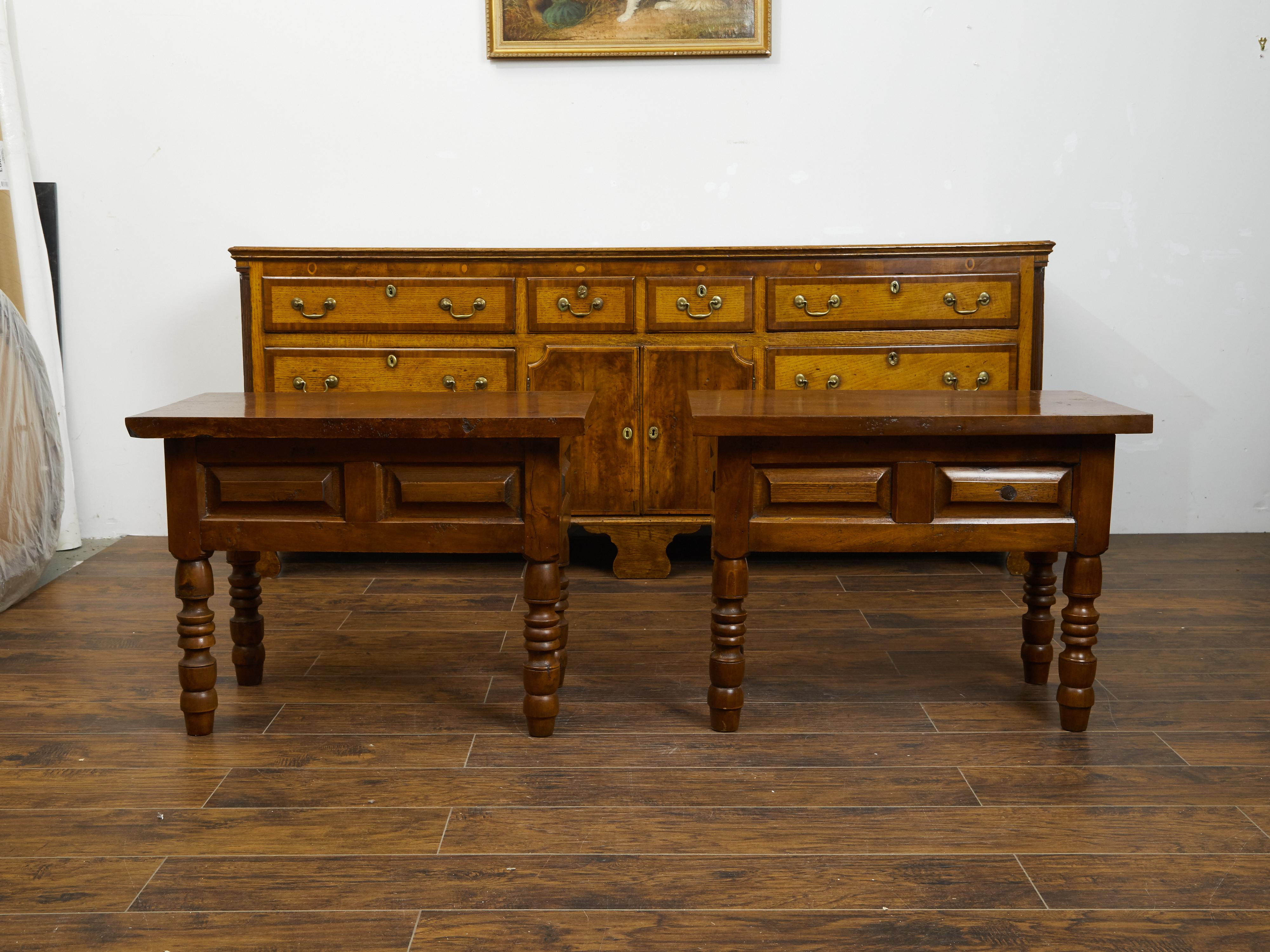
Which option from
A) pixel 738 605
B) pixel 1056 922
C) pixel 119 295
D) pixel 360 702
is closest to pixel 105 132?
pixel 119 295

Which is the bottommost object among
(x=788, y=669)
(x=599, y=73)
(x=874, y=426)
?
(x=788, y=669)

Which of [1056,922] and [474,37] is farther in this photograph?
[474,37]

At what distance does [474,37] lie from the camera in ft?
14.0

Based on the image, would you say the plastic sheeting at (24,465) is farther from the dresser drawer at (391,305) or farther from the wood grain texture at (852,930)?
the wood grain texture at (852,930)

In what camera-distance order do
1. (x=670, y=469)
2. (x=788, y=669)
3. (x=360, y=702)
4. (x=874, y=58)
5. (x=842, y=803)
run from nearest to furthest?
(x=842, y=803), (x=360, y=702), (x=788, y=669), (x=670, y=469), (x=874, y=58)

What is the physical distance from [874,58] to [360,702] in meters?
3.20

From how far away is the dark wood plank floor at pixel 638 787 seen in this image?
167cm

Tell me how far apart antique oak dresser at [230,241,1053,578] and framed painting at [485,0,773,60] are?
3.35 ft

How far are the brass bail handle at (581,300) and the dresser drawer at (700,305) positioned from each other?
0.17 metres

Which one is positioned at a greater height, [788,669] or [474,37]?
[474,37]

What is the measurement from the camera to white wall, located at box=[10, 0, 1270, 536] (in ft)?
13.9

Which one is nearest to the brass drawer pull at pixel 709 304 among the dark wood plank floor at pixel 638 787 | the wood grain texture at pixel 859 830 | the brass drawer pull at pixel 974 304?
the brass drawer pull at pixel 974 304

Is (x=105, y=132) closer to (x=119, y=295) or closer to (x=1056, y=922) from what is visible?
(x=119, y=295)

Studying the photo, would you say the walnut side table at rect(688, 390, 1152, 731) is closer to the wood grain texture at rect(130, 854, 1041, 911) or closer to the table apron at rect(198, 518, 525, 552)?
the table apron at rect(198, 518, 525, 552)
